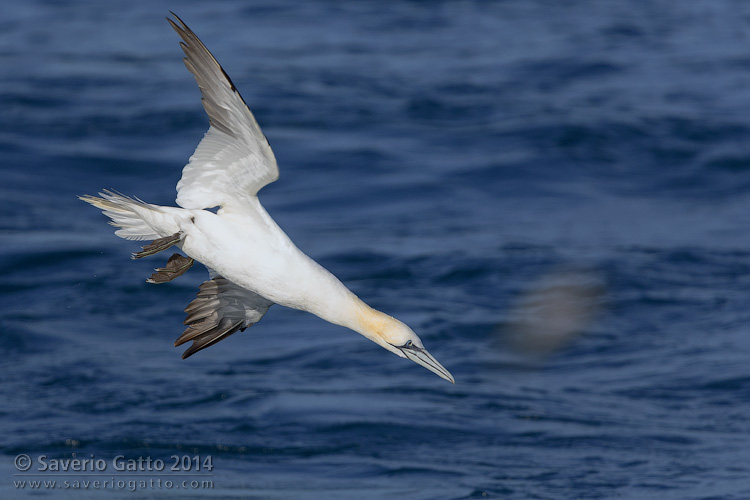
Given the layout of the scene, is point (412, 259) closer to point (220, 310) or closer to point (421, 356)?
point (220, 310)

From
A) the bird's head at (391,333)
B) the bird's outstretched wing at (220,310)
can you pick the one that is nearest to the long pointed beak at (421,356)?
the bird's head at (391,333)

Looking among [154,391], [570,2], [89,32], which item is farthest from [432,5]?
[154,391]

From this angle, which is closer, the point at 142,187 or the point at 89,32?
the point at 142,187

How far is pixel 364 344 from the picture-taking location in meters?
20.2

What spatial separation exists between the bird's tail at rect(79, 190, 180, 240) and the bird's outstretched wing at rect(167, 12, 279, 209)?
0.29 m

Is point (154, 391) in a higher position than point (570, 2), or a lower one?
lower

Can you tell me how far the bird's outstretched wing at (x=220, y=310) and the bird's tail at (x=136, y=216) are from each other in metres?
0.76

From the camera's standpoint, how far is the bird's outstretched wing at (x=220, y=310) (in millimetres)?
9570

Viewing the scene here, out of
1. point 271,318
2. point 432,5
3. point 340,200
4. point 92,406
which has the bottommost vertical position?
point 92,406

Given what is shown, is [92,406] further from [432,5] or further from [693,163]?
[432,5]

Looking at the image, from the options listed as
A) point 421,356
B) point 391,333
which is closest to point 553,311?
point 421,356

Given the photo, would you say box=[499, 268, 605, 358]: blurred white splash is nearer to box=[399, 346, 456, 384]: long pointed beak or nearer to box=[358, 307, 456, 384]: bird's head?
box=[399, 346, 456, 384]: long pointed beak

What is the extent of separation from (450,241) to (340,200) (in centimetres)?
286

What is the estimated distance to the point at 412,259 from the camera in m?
22.8
